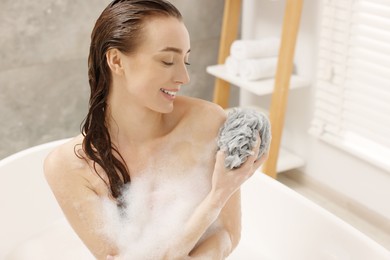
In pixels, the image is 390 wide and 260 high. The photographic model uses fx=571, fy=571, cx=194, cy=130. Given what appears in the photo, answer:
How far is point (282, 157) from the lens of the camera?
8.39ft

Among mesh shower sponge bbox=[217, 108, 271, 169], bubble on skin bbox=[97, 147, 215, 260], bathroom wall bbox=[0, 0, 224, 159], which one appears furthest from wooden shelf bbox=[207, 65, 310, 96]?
mesh shower sponge bbox=[217, 108, 271, 169]

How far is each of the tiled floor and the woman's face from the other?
1291 millimetres

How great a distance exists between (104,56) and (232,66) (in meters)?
1.32

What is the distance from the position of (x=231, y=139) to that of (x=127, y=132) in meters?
0.27

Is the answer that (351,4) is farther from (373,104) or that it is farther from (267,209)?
(267,209)

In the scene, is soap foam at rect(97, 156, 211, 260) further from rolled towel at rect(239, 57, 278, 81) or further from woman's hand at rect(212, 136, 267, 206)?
rolled towel at rect(239, 57, 278, 81)

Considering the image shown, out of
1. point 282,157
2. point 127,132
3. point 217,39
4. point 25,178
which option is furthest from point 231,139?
point 217,39

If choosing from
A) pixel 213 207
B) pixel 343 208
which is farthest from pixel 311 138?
pixel 213 207

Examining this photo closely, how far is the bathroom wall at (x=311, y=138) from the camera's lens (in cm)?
225

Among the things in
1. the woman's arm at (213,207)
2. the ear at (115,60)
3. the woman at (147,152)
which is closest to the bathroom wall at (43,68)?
the woman at (147,152)

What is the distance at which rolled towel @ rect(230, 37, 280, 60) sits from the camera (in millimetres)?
2410

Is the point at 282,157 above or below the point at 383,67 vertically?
below

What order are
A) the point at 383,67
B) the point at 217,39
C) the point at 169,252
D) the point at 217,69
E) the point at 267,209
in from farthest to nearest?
the point at 217,39 < the point at 217,69 < the point at 383,67 < the point at 267,209 < the point at 169,252

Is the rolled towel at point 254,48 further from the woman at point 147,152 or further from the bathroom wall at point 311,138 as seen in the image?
the woman at point 147,152
